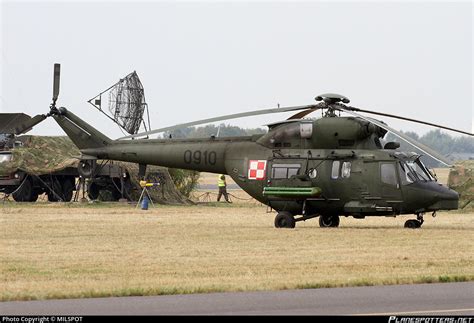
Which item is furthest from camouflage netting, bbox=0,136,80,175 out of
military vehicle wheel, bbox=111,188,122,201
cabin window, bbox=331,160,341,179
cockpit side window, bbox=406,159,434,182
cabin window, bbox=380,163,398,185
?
cockpit side window, bbox=406,159,434,182

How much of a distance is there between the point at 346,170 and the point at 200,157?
4473 mm

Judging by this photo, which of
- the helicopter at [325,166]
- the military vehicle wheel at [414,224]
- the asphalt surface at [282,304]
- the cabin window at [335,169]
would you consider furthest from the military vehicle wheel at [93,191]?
the asphalt surface at [282,304]

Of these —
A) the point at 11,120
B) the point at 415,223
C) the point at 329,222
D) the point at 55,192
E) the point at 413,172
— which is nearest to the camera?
the point at 413,172

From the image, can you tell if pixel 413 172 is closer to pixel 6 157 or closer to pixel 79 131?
pixel 79 131

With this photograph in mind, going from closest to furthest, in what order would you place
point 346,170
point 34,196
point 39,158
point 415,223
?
1. point 346,170
2. point 415,223
3. point 39,158
4. point 34,196

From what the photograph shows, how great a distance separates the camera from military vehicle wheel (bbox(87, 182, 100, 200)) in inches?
1887

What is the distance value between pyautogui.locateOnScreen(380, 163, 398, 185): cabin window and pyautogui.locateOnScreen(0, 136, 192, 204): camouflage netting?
1983cm

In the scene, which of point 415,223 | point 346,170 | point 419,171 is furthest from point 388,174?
point 415,223

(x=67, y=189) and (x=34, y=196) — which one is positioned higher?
(x=67, y=189)

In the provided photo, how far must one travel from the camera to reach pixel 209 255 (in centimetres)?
2122

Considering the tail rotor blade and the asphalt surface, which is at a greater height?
the tail rotor blade

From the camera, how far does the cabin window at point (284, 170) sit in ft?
97.8

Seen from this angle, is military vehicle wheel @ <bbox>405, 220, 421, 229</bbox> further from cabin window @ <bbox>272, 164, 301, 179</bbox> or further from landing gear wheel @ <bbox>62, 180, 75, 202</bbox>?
landing gear wheel @ <bbox>62, 180, 75, 202</bbox>

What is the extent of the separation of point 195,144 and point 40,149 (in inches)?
739
